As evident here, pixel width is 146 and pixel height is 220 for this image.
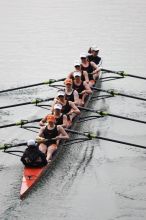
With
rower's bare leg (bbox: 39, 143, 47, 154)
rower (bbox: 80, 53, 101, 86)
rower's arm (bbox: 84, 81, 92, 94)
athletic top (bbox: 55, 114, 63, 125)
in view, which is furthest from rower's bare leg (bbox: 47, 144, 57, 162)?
rower (bbox: 80, 53, 101, 86)

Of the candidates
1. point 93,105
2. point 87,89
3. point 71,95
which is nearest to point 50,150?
point 71,95

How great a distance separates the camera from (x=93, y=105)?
62.8 feet

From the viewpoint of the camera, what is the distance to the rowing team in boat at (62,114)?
13906 mm

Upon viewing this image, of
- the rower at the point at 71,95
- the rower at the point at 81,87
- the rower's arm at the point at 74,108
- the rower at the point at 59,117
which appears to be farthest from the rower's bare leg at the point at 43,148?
the rower at the point at 81,87

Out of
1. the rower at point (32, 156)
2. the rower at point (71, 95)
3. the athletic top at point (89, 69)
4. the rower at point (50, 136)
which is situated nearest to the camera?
the rower at point (32, 156)

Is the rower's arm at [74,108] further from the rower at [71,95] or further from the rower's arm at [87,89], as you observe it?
the rower's arm at [87,89]

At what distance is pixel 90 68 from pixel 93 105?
5.60 ft

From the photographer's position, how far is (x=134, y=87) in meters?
21.8

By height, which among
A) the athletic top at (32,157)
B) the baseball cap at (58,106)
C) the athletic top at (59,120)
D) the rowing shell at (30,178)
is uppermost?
the baseball cap at (58,106)

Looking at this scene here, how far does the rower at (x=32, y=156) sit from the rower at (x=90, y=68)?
6.41 m

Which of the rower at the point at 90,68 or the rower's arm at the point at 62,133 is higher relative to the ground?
the rower at the point at 90,68

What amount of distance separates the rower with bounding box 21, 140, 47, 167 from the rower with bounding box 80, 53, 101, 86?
6406mm

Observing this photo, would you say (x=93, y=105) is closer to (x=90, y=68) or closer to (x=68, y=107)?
(x=90, y=68)

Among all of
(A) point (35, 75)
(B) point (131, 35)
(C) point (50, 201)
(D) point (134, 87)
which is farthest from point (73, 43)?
(C) point (50, 201)
